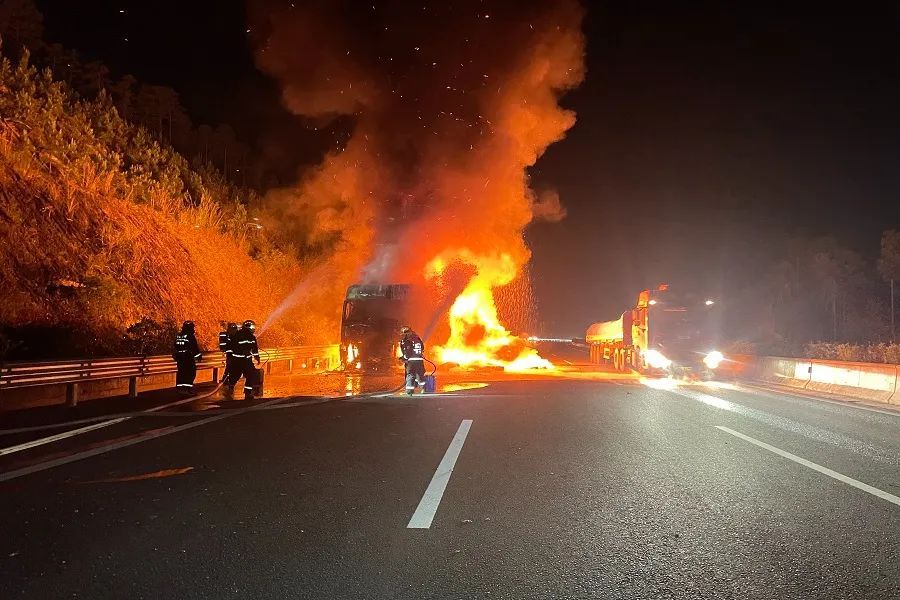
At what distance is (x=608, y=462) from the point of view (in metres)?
6.87

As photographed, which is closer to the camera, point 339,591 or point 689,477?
point 339,591

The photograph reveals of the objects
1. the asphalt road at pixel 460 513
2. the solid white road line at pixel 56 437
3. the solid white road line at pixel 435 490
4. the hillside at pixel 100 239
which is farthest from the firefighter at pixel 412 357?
the hillside at pixel 100 239

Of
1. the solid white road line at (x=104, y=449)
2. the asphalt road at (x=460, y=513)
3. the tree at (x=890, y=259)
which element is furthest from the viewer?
the tree at (x=890, y=259)

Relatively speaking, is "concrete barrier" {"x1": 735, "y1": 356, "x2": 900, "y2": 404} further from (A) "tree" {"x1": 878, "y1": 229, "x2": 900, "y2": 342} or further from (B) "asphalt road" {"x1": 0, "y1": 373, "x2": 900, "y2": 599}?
(A) "tree" {"x1": 878, "y1": 229, "x2": 900, "y2": 342}

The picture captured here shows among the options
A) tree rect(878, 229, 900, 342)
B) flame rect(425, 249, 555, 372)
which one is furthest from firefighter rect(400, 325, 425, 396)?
tree rect(878, 229, 900, 342)

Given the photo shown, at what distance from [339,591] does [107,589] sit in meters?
1.29

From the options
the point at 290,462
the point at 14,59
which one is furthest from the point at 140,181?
the point at 290,462

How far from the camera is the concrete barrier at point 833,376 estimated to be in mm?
13102

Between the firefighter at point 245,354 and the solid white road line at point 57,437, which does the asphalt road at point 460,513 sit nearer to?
the solid white road line at point 57,437

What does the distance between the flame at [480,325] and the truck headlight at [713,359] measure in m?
6.61

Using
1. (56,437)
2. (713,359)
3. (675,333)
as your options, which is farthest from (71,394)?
(713,359)

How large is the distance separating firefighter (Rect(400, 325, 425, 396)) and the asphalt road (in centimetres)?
450

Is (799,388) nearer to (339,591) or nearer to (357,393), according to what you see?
(357,393)

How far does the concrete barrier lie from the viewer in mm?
13102
